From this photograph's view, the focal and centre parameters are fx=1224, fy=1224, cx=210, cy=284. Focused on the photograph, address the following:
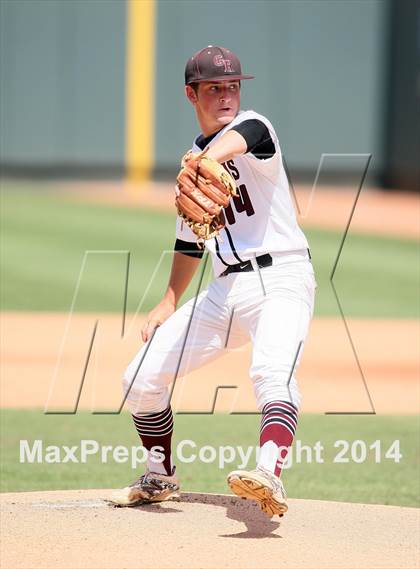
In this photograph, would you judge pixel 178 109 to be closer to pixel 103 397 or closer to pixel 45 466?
pixel 103 397

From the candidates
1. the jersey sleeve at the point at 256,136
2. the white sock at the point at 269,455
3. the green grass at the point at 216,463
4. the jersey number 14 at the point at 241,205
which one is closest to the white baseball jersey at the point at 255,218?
the jersey number 14 at the point at 241,205

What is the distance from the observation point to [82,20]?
2498 centimetres

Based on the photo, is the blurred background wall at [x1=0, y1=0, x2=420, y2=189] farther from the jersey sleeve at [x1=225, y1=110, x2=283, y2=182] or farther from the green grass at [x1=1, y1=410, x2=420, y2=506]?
the jersey sleeve at [x1=225, y1=110, x2=283, y2=182]

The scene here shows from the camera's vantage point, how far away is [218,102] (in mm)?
5039

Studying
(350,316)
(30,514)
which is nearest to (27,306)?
(350,316)

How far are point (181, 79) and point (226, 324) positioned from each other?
2086 cm

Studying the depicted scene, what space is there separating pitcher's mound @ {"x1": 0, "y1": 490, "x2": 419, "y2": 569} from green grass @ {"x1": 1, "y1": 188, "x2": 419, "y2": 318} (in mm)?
6834

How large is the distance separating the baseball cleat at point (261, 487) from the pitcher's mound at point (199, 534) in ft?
Result: 0.70

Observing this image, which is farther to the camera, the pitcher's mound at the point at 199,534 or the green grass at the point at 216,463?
the green grass at the point at 216,463

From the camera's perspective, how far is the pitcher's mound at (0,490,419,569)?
458cm

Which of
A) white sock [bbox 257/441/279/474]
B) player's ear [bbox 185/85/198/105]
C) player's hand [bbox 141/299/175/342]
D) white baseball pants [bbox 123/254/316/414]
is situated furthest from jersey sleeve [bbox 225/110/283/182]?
white sock [bbox 257/441/279/474]

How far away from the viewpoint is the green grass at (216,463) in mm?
6465

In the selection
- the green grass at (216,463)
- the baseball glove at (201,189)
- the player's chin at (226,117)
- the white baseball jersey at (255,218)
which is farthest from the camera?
the green grass at (216,463)

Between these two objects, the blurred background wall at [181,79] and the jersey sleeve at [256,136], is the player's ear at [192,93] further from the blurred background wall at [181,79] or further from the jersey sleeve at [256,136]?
the blurred background wall at [181,79]
